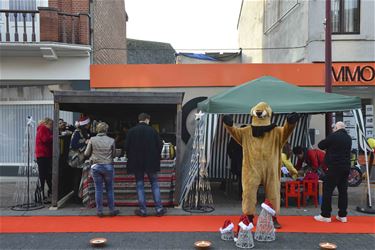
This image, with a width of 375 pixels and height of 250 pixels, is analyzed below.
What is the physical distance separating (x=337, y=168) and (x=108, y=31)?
11.3m

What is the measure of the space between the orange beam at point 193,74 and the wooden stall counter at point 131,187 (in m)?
4.28

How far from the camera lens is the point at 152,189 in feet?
24.4

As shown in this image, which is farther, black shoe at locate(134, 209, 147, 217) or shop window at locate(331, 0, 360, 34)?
shop window at locate(331, 0, 360, 34)

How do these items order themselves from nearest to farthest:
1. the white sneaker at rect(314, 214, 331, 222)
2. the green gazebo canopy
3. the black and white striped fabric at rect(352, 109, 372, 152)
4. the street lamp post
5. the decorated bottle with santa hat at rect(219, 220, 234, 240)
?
1. the decorated bottle with santa hat at rect(219, 220, 234, 240)
2. the white sneaker at rect(314, 214, 331, 222)
3. the green gazebo canopy
4. the black and white striped fabric at rect(352, 109, 372, 152)
5. the street lamp post

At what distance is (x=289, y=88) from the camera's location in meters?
8.12

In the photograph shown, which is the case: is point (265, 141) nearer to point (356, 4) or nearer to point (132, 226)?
point (132, 226)

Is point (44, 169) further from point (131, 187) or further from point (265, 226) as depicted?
point (265, 226)

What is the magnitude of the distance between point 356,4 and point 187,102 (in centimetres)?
614

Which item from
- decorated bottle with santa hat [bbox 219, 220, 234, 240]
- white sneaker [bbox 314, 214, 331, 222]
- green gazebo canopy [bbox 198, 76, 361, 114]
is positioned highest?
green gazebo canopy [bbox 198, 76, 361, 114]

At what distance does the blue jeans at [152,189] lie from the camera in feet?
24.0

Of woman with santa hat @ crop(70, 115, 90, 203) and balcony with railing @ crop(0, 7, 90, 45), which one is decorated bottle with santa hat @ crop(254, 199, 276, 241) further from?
balcony with railing @ crop(0, 7, 90, 45)

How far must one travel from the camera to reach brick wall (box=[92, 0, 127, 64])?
13.6 m

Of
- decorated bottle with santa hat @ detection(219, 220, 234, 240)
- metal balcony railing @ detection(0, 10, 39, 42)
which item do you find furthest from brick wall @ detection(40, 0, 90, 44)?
decorated bottle with santa hat @ detection(219, 220, 234, 240)

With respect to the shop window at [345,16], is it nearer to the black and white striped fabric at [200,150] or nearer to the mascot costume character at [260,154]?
the black and white striped fabric at [200,150]
